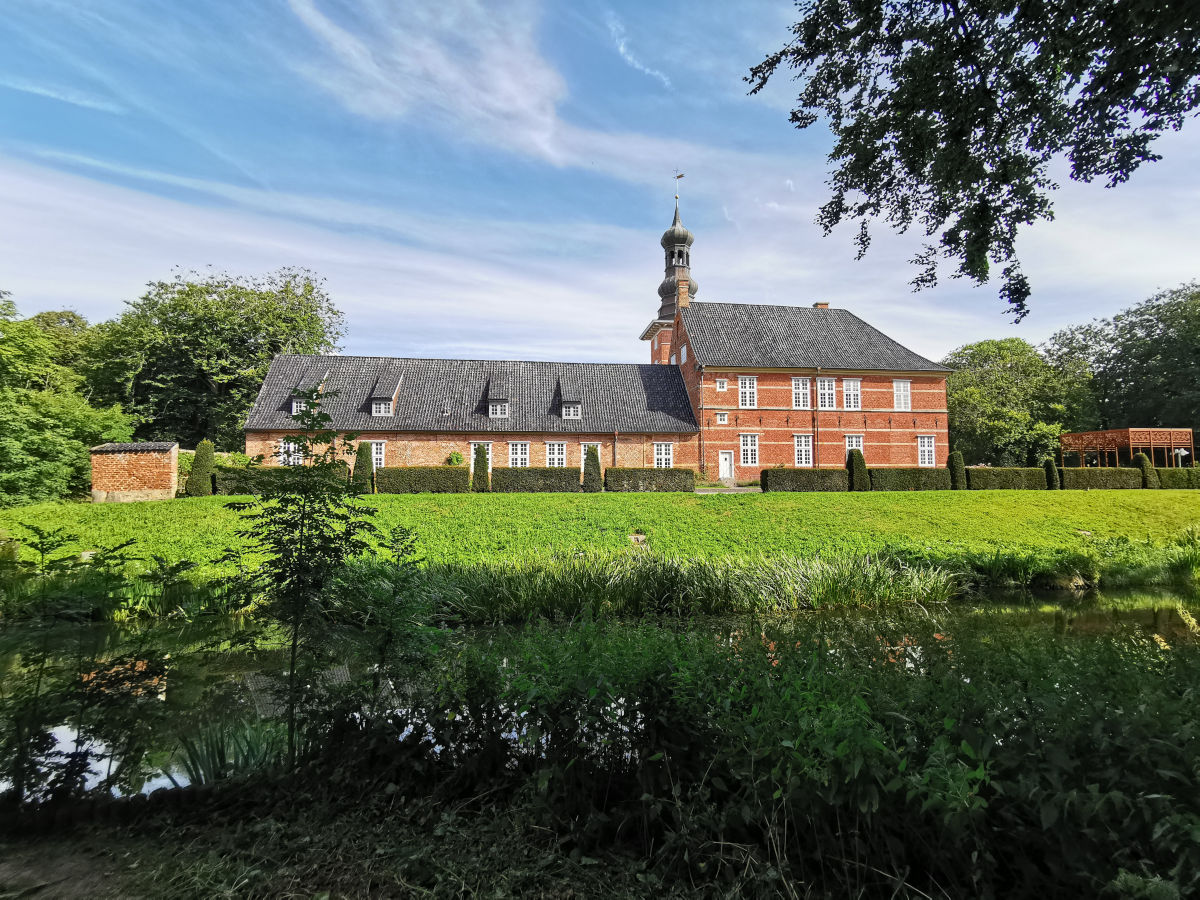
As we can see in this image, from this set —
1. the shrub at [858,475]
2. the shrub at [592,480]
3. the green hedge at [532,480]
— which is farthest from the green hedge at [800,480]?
the green hedge at [532,480]

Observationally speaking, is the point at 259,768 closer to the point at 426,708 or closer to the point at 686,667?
the point at 426,708

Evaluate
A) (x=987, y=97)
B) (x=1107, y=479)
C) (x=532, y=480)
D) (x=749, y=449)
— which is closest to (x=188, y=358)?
(x=532, y=480)

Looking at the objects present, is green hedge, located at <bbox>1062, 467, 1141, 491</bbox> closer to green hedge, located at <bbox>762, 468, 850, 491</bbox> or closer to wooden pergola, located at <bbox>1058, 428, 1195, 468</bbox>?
wooden pergola, located at <bbox>1058, 428, 1195, 468</bbox>

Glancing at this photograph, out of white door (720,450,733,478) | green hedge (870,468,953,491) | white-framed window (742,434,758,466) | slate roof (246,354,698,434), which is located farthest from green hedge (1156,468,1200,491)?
slate roof (246,354,698,434)

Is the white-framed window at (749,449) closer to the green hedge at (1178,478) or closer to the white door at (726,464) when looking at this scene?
the white door at (726,464)

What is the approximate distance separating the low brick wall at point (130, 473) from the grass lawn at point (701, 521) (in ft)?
7.09

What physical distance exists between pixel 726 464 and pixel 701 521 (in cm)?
1444

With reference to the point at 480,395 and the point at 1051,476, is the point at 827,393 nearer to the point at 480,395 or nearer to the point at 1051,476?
the point at 1051,476

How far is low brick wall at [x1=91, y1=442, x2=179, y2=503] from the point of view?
1719 cm

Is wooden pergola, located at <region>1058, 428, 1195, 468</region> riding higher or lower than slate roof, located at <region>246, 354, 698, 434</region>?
lower

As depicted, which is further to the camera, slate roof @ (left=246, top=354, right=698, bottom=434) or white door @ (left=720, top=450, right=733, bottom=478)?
white door @ (left=720, top=450, right=733, bottom=478)

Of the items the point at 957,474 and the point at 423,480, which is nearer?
the point at 423,480

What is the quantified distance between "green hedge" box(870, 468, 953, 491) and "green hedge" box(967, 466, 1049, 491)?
3.71ft

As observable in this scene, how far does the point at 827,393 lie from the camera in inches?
1215
